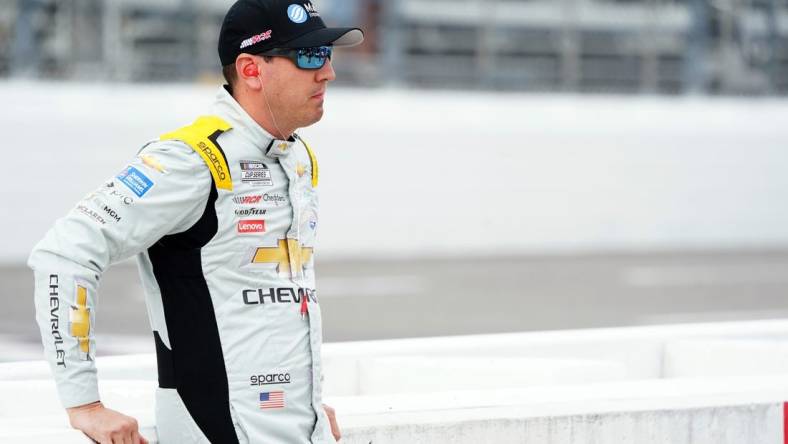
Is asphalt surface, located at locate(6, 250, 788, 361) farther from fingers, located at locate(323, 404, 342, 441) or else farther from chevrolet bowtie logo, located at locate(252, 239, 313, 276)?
chevrolet bowtie logo, located at locate(252, 239, 313, 276)

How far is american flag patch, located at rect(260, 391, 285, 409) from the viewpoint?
2000 mm

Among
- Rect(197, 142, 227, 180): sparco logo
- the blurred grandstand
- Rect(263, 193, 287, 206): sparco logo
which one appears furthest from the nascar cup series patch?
the blurred grandstand

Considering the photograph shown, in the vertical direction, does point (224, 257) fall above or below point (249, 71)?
below

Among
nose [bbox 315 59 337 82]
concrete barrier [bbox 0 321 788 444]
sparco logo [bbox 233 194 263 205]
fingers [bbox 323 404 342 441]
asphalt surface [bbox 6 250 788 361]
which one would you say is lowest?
asphalt surface [bbox 6 250 788 361]

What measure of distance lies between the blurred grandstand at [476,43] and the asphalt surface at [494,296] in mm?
1875

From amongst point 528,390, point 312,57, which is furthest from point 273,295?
point 528,390

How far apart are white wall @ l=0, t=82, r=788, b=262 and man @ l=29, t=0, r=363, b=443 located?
8.30m

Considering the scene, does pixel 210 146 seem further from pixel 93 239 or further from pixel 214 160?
pixel 93 239

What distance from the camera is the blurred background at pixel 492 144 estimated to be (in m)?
9.74

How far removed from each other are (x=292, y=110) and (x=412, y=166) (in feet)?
30.0

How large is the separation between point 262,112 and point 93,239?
1.33 ft

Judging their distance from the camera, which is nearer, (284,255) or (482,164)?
(284,255)

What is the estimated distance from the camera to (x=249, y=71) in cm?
205

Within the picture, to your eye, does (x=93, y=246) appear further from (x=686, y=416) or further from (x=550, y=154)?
(x=550, y=154)
